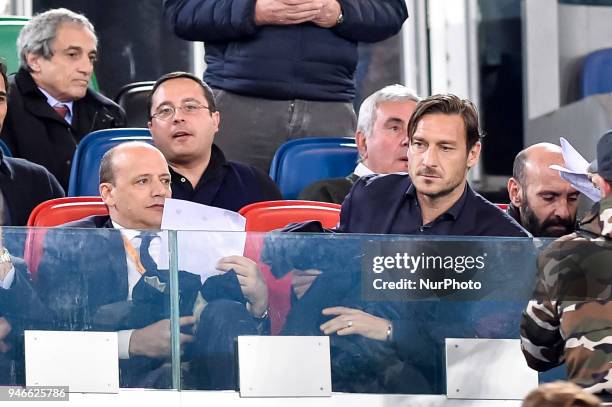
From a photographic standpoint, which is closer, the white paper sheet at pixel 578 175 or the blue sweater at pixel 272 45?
the white paper sheet at pixel 578 175

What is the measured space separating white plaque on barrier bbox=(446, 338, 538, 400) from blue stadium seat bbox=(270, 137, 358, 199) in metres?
1.73

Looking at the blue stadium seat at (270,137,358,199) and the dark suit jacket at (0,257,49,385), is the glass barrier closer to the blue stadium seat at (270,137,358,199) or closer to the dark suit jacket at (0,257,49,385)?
the dark suit jacket at (0,257,49,385)

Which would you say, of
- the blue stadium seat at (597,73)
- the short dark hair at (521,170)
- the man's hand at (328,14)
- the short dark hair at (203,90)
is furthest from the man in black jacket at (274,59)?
the blue stadium seat at (597,73)

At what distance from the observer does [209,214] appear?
464 centimetres

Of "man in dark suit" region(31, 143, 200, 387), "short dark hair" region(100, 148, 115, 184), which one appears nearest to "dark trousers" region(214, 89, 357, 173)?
"short dark hair" region(100, 148, 115, 184)

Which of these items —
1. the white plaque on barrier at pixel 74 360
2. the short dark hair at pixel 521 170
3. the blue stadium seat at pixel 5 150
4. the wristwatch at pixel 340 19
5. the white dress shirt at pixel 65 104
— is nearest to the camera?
the white plaque on barrier at pixel 74 360

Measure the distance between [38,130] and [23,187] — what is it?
66cm

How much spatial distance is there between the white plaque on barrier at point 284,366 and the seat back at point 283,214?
816 millimetres

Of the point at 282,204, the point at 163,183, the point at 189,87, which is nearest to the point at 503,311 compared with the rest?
the point at 282,204

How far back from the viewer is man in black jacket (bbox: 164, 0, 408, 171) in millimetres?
6105

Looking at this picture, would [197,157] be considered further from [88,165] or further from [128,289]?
[128,289]

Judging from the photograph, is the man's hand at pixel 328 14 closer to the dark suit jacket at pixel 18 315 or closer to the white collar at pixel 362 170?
the white collar at pixel 362 170

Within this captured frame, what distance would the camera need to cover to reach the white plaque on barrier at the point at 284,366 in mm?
4207

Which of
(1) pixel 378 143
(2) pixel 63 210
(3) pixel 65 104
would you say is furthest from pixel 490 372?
(3) pixel 65 104
